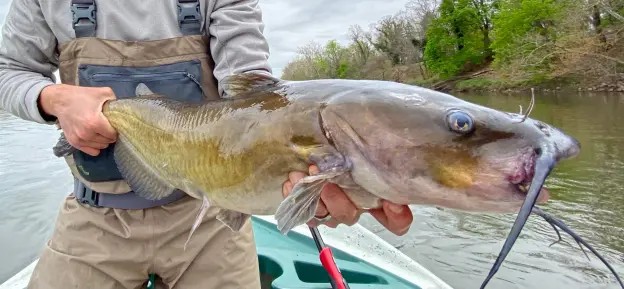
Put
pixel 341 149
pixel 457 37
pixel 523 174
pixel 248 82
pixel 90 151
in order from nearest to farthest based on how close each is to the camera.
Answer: pixel 523 174 → pixel 341 149 → pixel 248 82 → pixel 90 151 → pixel 457 37

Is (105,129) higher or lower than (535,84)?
higher

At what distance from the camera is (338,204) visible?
5.43 feet

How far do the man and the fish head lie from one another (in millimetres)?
769

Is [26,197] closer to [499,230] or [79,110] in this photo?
[499,230]

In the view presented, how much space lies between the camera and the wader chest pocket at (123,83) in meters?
2.15

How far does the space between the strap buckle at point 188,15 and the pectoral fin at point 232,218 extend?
2.71 feet

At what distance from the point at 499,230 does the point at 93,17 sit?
661 centimetres

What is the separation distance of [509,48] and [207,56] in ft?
114

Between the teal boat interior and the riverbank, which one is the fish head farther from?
the riverbank

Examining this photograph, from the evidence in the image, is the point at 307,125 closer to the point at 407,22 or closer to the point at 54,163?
the point at 54,163

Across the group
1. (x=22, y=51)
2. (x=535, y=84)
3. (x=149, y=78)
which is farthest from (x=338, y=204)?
(x=535, y=84)

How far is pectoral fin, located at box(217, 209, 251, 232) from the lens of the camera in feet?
6.38

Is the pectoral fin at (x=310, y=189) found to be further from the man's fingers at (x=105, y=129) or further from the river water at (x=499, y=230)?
the river water at (x=499, y=230)

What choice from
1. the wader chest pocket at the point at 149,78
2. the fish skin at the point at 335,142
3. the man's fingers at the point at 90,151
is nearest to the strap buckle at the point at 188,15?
the wader chest pocket at the point at 149,78
